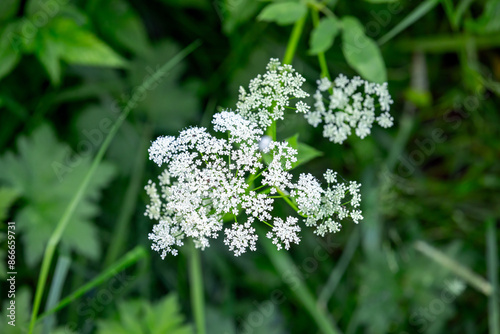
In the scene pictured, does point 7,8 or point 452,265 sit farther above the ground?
point 7,8

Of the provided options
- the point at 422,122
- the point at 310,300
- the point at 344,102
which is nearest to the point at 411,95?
the point at 422,122

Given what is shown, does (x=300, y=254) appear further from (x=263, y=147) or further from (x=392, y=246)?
(x=263, y=147)

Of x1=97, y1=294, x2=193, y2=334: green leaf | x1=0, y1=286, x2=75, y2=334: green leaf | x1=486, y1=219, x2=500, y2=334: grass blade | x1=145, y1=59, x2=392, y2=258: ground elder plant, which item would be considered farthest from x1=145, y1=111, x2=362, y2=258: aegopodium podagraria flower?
x1=486, y1=219, x2=500, y2=334: grass blade

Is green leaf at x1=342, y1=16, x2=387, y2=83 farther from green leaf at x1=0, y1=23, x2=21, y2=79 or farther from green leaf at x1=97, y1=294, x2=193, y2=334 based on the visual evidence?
green leaf at x1=0, y1=23, x2=21, y2=79

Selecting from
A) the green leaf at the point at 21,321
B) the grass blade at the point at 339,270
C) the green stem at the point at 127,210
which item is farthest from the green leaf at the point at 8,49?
the grass blade at the point at 339,270

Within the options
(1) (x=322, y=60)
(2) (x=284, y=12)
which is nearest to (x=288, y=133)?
(1) (x=322, y=60)

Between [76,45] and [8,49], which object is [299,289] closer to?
[76,45]

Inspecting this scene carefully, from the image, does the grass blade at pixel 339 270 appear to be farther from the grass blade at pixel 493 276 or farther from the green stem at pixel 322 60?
the green stem at pixel 322 60
